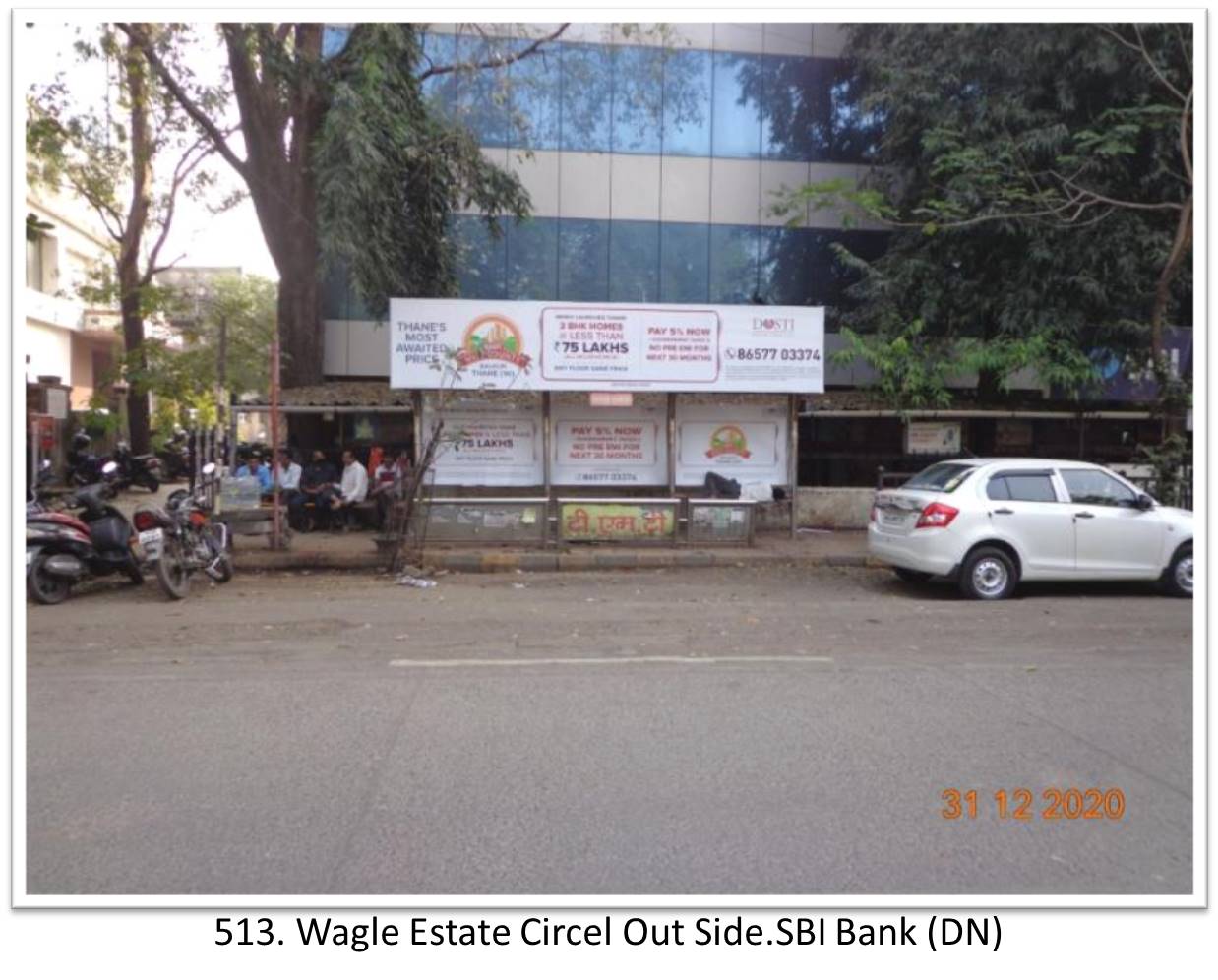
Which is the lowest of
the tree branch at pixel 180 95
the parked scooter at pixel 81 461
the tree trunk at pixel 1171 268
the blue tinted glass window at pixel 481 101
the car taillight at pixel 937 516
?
the car taillight at pixel 937 516

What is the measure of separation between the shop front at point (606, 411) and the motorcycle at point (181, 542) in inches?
116

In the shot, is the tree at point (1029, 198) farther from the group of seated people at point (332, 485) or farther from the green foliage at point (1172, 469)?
the group of seated people at point (332, 485)

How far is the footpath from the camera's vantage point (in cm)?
1238

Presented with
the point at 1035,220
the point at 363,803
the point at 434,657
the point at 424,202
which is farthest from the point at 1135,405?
the point at 363,803

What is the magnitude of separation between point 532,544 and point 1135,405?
38.3 ft

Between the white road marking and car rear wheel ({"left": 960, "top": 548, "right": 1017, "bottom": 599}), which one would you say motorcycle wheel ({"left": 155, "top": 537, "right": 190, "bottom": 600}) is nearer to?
the white road marking

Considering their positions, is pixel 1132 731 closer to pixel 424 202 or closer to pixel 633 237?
pixel 424 202

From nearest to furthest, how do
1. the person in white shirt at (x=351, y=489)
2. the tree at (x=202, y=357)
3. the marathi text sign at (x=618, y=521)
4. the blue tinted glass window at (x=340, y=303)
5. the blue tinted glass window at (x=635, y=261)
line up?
the marathi text sign at (x=618, y=521)
the person in white shirt at (x=351, y=489)
the blue tinted glass window at (x=340, y=303)
the blue tinted glass window at (x=635, y=261)
the tree at (x=202, y=357)

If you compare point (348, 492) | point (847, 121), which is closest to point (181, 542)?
point (348, 492)

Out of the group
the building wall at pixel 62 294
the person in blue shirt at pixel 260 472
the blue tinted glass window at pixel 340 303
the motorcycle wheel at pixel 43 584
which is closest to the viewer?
the motorcycle wheel at pixel 43 584

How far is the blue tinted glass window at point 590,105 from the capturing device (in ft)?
65.5

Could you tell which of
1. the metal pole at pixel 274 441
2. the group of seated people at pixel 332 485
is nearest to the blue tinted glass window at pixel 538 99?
the group of seated people at pixel 332 485

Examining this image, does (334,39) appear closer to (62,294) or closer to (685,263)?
(685,263)
